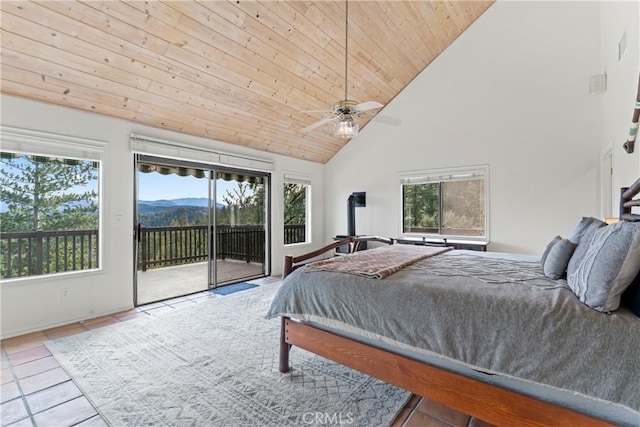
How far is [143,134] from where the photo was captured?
3955mm

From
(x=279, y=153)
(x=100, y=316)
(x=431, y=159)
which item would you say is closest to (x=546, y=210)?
(x=431, y=159)

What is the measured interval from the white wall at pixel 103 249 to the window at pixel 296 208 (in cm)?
A: 216

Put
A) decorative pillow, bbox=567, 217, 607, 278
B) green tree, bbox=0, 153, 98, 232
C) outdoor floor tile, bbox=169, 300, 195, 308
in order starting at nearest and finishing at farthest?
1. decorative pillow, bbox=567, 217, 607, 278
2. green tree, bbox=0, 153, 98, 232
3. outdoor floor tile, bbox=169, 300, 195, 308

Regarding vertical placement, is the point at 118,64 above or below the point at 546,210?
above

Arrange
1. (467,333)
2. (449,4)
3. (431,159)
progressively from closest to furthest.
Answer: (467,333) → (449,4) → (431,159)

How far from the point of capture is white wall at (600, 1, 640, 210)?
2.41 metres

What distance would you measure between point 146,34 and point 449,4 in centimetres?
399

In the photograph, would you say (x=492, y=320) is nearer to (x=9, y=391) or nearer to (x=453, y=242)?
(x=9, y=391)

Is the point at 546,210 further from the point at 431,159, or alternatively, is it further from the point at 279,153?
the point at 279,153

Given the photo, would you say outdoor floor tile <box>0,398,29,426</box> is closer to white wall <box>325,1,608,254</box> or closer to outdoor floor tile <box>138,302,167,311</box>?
outdoor floor tile <box>138,302,167,311</box>

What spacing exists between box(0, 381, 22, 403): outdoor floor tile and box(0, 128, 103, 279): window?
1438 mm
